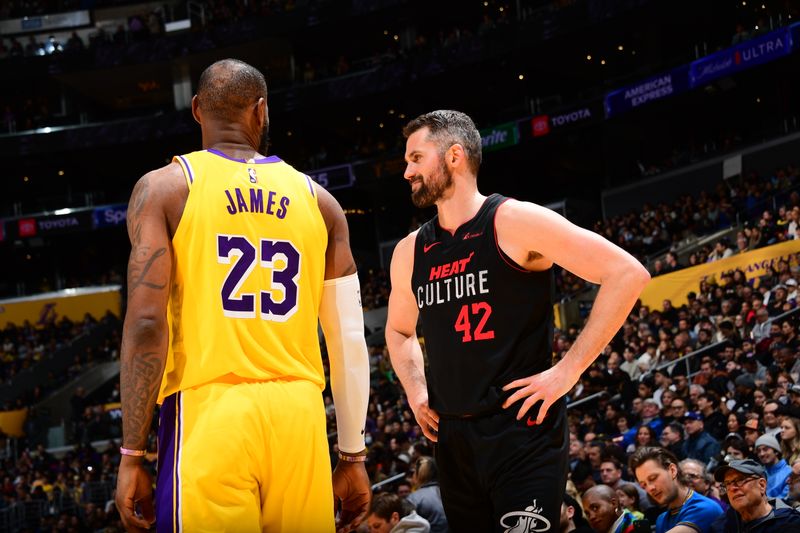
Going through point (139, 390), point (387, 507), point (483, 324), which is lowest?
point (387, 507)

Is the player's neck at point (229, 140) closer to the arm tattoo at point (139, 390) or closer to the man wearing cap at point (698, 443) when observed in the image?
the arm tattoo at point (139, 390)

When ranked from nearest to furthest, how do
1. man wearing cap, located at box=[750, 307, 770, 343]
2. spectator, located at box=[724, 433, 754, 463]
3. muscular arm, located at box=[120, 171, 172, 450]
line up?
muscular arm, located at box=[120, 171, 172, 450]
spectator, located at box=[724, 433, 754, 463]
man wearing cap, located at box=[750, 307, 770, 343]

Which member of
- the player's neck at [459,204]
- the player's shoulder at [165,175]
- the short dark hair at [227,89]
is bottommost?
the player's neck at [459,204]

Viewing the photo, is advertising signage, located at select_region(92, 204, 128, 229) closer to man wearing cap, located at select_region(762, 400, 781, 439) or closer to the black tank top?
man wearing cap, located at select_region(762, 400, 781, 439)

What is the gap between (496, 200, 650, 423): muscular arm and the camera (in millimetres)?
3490

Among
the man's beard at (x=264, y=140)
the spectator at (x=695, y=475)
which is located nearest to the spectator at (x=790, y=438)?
the spectator at (x=695, y=475)

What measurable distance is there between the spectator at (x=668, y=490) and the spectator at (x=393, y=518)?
1.78m

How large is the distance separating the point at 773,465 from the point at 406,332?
5466 millimetres

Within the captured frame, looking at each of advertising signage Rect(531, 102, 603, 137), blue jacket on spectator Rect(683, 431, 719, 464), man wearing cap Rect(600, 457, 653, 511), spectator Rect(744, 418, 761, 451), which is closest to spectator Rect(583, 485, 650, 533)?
man wearing cap Rect(600, 457, 653, 511)

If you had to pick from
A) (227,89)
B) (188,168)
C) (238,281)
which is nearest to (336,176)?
(227,89)

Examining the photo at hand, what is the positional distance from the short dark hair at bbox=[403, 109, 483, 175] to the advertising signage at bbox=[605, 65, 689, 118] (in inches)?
869

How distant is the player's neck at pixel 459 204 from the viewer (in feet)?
12.6

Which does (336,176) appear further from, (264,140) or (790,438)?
(264,140)

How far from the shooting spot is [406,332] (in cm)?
418
